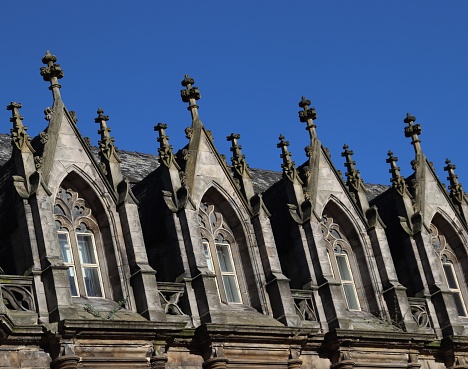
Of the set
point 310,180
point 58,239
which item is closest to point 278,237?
point 310,180

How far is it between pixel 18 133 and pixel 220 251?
22.9 feet

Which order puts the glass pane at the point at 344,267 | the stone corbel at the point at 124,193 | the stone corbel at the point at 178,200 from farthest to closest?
the glass pane at the point at 344,267
the stone corbel at the point at 178,200
the stone corbel at the point at 124,193

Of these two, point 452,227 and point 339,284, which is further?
point 452,227

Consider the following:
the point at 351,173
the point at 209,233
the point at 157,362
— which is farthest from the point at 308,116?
the point at 157,362

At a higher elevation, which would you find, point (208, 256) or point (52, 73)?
point (52, 73)

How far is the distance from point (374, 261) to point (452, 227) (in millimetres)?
4084

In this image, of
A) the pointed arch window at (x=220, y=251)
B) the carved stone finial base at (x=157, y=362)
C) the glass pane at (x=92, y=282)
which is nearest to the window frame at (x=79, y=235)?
the glass pane at (x=92, y=282)

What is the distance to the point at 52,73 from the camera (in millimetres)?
38031

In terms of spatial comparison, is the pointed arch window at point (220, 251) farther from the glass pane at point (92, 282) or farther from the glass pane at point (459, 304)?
the glass pane at point (459, 304)

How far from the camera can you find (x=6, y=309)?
1313 inches

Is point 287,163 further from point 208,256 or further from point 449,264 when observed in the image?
point 449,264

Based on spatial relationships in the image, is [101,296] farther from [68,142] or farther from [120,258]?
[68,142]

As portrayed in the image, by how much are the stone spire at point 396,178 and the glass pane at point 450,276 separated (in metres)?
2.89

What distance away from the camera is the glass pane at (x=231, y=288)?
128 ft
